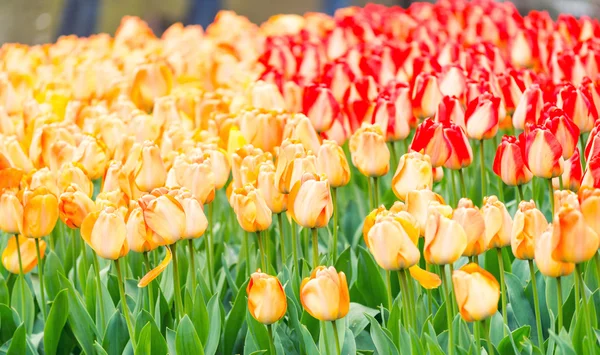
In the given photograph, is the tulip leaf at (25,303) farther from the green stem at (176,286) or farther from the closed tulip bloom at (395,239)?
the closed tulip bloom at (395,239)

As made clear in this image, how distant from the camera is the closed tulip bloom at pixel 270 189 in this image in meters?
2.04

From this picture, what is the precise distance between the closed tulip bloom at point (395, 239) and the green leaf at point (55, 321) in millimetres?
862

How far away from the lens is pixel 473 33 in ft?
14.6

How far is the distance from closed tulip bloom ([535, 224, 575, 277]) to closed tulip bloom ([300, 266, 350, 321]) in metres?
0.35

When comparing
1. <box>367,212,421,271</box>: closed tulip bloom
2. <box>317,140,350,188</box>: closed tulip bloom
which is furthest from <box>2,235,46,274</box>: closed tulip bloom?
<box>367,212,421,271</box>: closed tulip bloom

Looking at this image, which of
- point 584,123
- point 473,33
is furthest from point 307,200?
point 473,33

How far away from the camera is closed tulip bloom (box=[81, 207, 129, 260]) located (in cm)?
188

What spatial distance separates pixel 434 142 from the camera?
7.02 feet

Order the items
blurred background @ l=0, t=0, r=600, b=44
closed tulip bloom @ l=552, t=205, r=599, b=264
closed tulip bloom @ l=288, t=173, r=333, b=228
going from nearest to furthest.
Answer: closed tulip bloom @ l=552, t=205, r=599, b=264
closed tulip bloom @ l=288, t=173, r=333, b=228
blurred background @ l=0, t=0, r=600, b=44

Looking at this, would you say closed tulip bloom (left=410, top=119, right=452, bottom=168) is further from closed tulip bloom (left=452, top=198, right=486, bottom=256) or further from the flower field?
closed tulip bloom (left=452, top=198, right=486, bottom=256)

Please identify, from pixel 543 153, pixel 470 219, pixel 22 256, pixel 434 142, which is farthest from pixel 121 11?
pixel 470 219

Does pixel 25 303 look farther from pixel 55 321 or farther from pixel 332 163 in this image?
pixel 332 163

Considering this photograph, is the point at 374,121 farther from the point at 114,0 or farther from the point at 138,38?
the point at 114,0

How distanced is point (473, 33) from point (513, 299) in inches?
104
